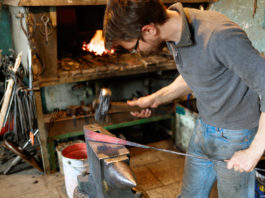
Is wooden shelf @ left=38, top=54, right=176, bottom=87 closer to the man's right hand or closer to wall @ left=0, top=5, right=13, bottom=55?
wall @ left=0, top=5, right=13, bottom=55

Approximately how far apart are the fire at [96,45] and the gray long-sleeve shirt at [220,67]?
6.88ft

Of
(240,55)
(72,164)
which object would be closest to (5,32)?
(72,164)

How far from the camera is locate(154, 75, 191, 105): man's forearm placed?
200cm

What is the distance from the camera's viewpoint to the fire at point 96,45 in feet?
11.8

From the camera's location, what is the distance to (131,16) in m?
1.31

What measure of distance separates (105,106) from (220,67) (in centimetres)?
89

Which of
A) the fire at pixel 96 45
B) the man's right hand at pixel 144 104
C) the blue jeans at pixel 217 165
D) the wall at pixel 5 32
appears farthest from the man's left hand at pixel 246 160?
the wall at pixel 5 32

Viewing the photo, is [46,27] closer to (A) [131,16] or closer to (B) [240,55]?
(A) [131,16]

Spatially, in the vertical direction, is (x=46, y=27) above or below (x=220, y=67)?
above

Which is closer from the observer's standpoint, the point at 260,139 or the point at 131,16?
the point at 131,16

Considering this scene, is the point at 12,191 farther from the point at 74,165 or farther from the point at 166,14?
the point at 166,14

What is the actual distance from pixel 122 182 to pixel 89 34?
9.13ft

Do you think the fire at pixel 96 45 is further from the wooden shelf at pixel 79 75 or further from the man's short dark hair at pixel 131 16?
the man's short dark hair at pixel 131 16

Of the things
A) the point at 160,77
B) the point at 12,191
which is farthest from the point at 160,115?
the point at 12,191
